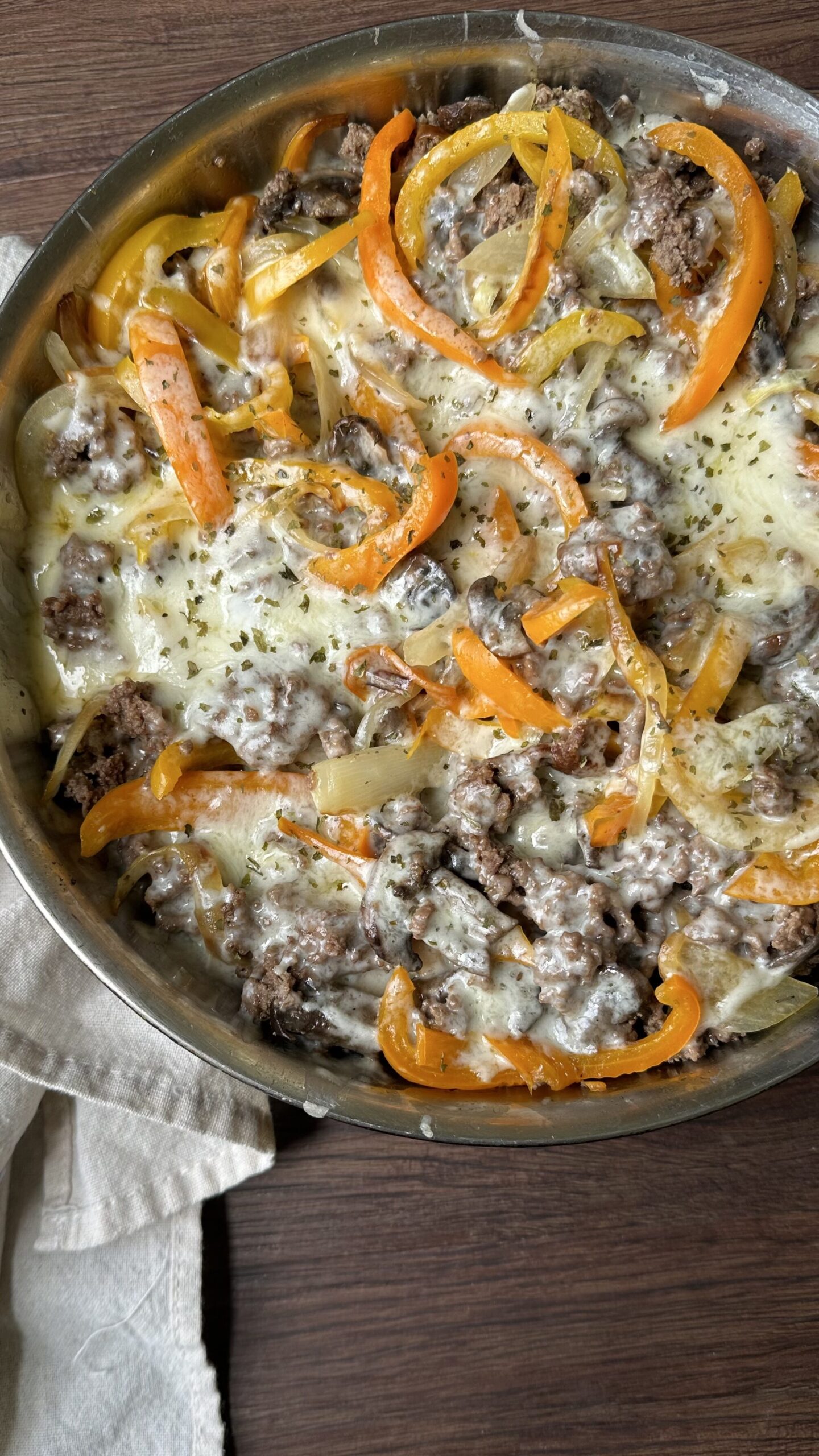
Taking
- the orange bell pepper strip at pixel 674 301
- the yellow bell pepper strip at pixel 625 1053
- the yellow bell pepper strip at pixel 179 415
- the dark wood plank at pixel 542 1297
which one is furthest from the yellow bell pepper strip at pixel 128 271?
the dark wood plank at pixel 542 1297

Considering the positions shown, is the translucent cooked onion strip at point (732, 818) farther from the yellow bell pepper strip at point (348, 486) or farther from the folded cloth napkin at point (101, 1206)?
the folded cloth napkin at point (101, 1206)

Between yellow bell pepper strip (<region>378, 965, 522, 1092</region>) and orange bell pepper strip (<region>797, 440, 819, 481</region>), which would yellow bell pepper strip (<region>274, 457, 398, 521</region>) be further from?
yellow bell pepper strip (<region>378, 965, 522, 1092</region>)

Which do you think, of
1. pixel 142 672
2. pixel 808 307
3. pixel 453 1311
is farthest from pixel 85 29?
pixel 453 1311

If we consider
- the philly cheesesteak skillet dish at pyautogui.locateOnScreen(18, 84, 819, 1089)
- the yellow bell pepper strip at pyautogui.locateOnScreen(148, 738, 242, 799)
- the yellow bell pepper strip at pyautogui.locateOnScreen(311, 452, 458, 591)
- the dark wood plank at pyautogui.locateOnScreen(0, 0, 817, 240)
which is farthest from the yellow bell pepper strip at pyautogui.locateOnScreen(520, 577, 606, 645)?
the dark wood plank at pyautogui.locateOnScreen(0, 0, 817, 240)

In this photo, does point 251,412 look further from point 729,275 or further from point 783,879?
point 783,879

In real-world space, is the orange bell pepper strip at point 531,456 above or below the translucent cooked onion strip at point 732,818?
above

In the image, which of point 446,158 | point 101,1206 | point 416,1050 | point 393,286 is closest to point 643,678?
point 416,1050
